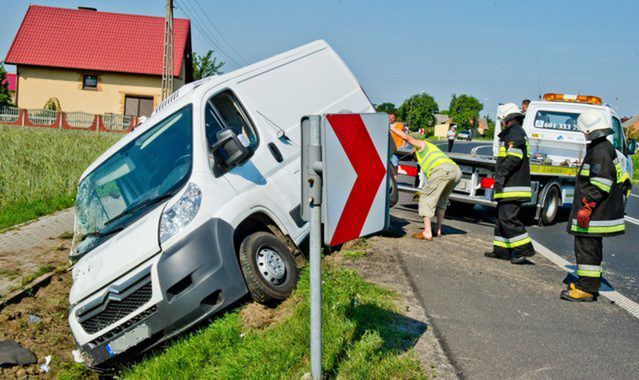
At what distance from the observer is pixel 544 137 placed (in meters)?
14.2

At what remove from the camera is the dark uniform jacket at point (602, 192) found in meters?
6.46

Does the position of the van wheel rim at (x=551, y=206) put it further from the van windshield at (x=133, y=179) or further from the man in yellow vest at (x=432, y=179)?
the van windshield at (x=133, y=179)

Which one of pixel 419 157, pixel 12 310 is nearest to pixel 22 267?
pixel 12 310

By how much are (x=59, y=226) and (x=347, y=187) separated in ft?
25.3

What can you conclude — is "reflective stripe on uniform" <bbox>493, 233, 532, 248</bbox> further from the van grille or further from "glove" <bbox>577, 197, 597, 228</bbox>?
the van grille

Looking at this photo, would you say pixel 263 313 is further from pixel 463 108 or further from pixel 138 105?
pixel 463 108

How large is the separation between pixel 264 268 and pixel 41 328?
249 cm

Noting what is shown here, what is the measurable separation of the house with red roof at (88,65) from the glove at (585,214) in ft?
133

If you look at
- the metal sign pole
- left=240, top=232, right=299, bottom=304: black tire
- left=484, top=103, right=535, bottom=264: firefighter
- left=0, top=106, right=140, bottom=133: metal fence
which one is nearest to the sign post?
the metal sign pole

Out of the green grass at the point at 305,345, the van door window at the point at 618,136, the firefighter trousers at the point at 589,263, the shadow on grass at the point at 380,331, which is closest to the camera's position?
the green grass at the point at 305,345

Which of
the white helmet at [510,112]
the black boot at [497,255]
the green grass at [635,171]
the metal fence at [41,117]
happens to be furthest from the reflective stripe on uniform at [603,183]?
the metal fence at [41,117]

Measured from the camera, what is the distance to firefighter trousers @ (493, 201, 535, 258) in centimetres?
773

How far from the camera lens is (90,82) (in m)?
45.3

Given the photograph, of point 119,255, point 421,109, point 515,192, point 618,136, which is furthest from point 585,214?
point 421,109
